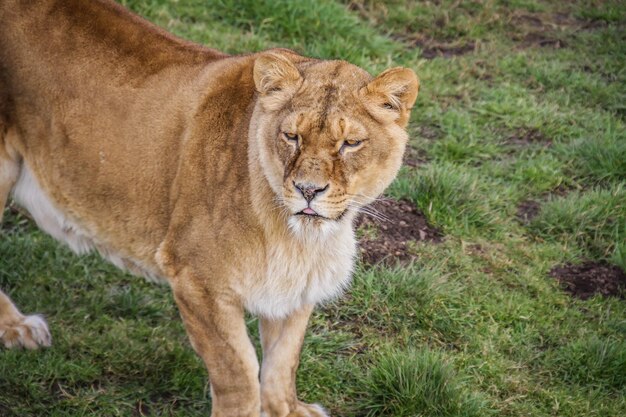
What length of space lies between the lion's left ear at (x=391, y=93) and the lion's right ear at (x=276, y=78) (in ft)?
0.82

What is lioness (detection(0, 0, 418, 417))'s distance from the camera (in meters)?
3.60

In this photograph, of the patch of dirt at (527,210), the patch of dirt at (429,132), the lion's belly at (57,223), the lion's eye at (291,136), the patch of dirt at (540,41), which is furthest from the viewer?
the patch of dirt at (540,41)

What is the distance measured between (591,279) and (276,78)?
231 centimetres

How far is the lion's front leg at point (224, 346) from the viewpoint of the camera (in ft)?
12.5

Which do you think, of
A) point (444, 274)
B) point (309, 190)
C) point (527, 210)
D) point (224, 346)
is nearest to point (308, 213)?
point (309, 190)

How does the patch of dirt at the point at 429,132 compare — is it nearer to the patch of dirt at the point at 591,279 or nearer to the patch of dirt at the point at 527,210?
the patch of dirt at the point at 527,210

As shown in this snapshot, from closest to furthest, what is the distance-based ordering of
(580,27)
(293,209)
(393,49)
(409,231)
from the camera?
(293,209) < (409,231) < (393,49) < (580,27)

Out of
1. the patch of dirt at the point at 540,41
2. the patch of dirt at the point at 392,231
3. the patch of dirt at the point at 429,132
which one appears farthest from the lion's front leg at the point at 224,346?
the patch of dirt at the point at 540,41

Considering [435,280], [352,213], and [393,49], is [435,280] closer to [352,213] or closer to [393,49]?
[352,213]

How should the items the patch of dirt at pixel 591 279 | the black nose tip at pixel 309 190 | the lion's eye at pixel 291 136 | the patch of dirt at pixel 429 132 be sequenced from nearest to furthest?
the black nose tip at pixel 309 190, the lion's eye at pixel 291 136, the patch of dirt at pixel 591 279, the patch of dirt at pixel 429 132

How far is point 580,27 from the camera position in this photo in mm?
7758

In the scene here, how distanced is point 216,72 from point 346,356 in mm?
1367

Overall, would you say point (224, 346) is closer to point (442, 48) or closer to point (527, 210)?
point (527, 210)

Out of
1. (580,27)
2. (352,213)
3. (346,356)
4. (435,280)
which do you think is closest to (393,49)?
(580,27)
